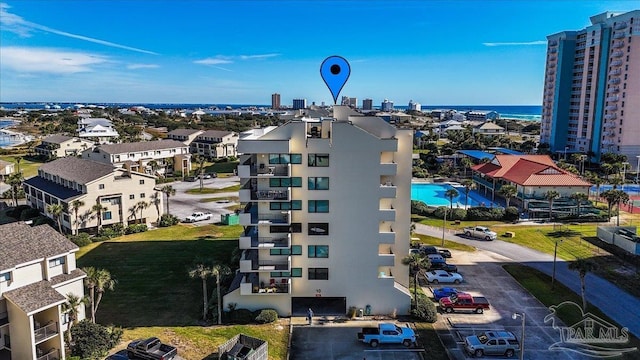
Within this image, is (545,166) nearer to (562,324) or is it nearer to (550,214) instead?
(550,214)

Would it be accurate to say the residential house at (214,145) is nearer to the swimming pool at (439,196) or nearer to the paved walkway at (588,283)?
the swimming pool at (439,196)

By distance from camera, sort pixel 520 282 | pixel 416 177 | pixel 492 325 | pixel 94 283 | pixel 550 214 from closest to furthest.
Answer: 1. pixel 94 283
2. pixel 492 325
3. pixel 520 282
4. pixel 550 214
5. pixel 416 177

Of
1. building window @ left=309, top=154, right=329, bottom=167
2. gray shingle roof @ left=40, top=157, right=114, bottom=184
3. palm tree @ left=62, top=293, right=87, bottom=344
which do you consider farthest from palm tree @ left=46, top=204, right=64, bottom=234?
building window @ left=309, top=154, right=329, bottom=167

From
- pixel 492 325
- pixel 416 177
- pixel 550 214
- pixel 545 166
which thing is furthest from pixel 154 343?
pixel 416 177

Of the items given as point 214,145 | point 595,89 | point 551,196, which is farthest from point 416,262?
point 595,89

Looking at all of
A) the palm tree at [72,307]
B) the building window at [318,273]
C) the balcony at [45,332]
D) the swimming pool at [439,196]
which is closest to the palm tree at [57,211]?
the palm tree at [72,307]

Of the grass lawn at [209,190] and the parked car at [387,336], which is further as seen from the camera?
the grass lawn at [209,190]

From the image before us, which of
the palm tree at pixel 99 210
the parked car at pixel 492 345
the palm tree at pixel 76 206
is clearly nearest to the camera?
the parked car at pixel 492 345
